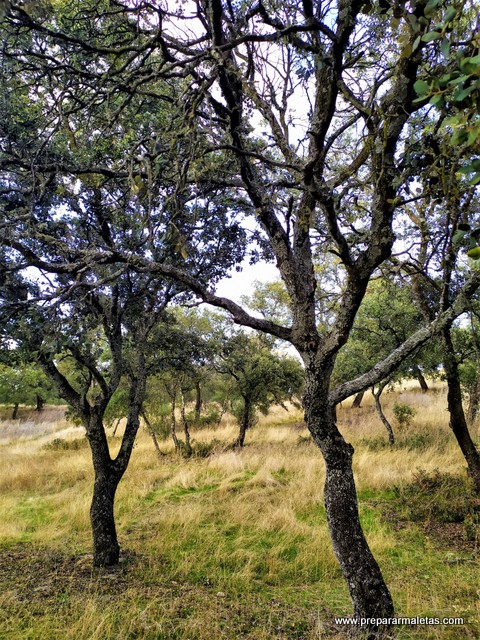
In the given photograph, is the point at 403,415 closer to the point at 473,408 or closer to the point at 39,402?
the point at 473,408

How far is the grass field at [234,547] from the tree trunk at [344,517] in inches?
23.4

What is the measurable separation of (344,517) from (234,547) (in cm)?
397

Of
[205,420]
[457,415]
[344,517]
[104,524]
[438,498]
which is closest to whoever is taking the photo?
[344,517]

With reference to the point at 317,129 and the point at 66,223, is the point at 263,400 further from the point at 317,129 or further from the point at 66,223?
the point at 317,129

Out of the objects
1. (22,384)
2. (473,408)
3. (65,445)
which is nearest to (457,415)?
(473,408)

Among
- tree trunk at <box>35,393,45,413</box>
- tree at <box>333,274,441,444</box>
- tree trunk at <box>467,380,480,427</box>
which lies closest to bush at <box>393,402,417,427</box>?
tree at <box>333,274,441,444</box>

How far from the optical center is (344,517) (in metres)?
3.52

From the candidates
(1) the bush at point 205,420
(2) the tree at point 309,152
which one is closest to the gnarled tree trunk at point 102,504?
(2) the tree at point 309,152

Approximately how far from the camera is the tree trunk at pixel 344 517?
3.40 meters

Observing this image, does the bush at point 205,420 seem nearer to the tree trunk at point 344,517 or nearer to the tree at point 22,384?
the tree at point 22,384

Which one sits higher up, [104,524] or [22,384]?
[22,384]

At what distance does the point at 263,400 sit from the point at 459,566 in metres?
11.6

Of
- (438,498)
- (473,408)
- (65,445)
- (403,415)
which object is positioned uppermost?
(473,408)

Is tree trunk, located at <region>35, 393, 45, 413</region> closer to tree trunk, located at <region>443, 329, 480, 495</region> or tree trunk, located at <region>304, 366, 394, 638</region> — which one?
tree trunk, located at <region>443, 329, 480, 495</region>
